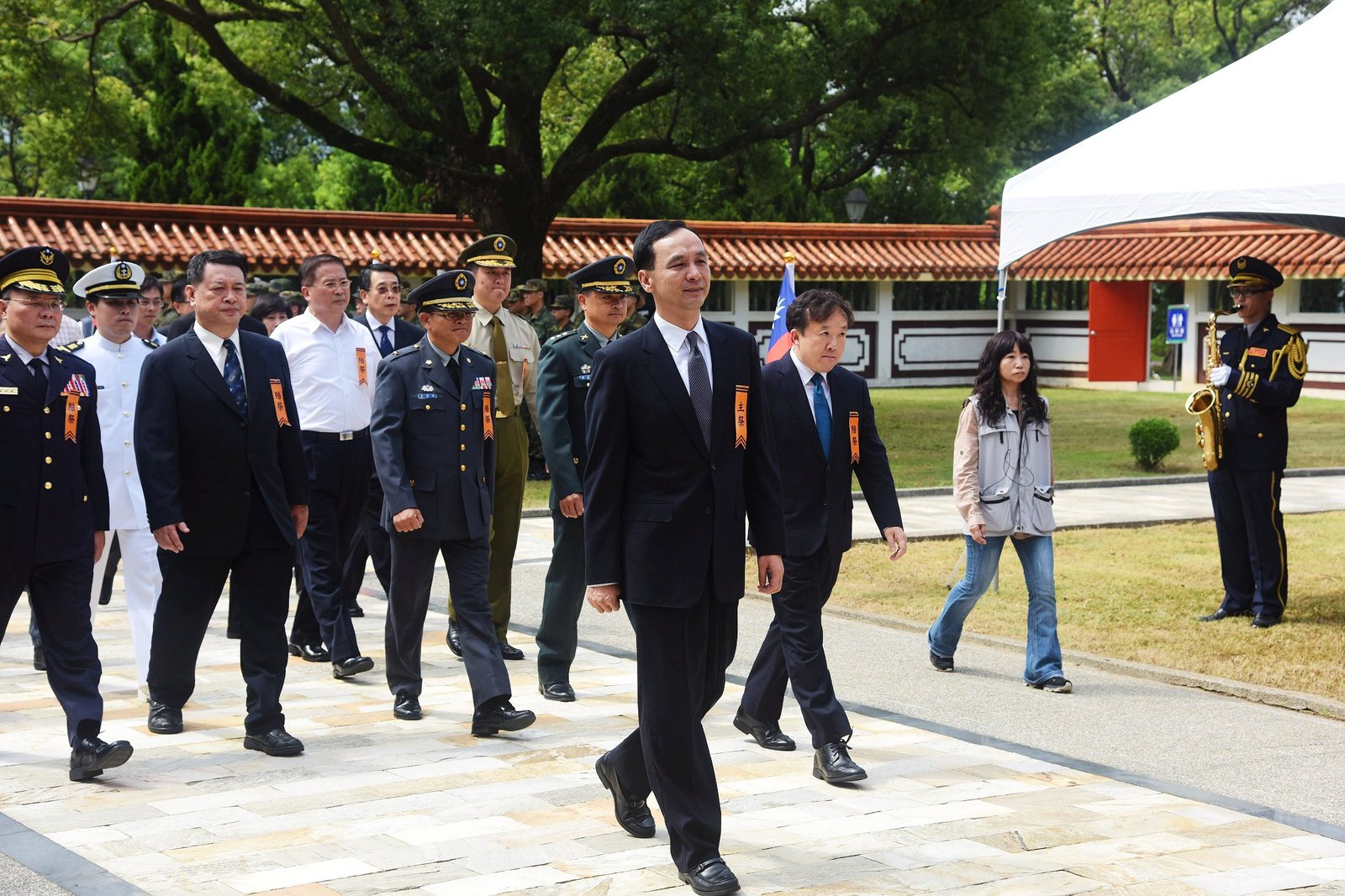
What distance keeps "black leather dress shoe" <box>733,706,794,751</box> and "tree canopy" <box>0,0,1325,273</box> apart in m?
11.9

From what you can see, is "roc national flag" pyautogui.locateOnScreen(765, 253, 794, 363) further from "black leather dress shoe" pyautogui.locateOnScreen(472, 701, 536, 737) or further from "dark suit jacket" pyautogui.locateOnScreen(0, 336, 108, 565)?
"dark suit jacket" pyautogui.locateOnScreen(0, 336, 108, 565)

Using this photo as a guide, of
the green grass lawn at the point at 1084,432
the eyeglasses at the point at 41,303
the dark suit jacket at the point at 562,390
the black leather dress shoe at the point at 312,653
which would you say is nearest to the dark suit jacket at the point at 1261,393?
the dark suit jacket at the point at 562,390

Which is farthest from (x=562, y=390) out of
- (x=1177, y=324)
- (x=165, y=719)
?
(x=1177, y=324)

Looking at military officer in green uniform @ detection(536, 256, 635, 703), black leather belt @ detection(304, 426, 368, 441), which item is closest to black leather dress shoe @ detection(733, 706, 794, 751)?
military officer in green uniform @ detection(536, 256, 635, 703)

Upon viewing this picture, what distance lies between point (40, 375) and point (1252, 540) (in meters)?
6.70

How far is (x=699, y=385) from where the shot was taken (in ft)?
15.6

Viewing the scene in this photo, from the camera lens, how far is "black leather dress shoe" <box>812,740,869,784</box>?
5789mm

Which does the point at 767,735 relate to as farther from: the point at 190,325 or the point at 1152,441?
the point at 1152,441

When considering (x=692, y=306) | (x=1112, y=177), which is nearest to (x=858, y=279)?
(x=1112, y=177)

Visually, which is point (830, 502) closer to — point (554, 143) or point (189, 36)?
point (189, 36)

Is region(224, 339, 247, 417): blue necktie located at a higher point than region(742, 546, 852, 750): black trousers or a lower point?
higher

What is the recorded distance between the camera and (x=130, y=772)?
6.01m

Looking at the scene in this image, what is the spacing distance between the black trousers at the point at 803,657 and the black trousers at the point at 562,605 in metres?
1.17

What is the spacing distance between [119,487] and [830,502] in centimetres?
355
